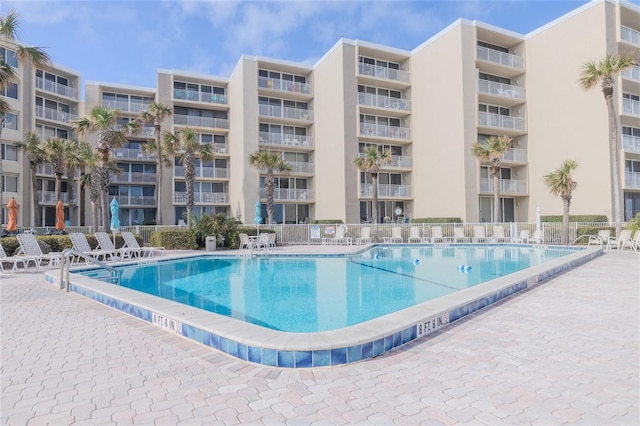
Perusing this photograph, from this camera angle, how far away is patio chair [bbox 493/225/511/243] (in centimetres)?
2089

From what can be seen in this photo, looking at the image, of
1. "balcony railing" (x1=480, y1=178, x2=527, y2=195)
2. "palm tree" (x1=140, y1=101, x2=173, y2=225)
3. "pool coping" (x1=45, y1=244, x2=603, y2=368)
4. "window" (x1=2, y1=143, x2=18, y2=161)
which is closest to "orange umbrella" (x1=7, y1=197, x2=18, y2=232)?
"pool coping" (x1=45, y1=244, x2=603, y2=368)

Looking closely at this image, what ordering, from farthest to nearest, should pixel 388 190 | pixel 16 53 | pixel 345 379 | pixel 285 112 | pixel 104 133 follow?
1. pixel 285 112
2. pixel 388 190
3. pixel 104 133
4. pixel 16 53
5. pixel 345 379

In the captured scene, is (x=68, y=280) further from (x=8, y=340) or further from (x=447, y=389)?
(x=447, y=389)

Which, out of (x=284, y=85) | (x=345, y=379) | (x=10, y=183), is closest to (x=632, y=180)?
(x=284, y=85)

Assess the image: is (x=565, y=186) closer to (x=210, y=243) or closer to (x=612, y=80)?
(x=612, y=80)

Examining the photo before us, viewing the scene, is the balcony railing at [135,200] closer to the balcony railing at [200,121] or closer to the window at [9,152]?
the window at [9,152]

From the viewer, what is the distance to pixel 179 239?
1873cm

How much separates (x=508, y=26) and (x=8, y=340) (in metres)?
30.8

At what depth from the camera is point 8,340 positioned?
4695 millimetres

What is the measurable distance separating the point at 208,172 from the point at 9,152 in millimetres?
12636

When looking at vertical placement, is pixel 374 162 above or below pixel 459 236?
above

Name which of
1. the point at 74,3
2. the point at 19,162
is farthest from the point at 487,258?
the point at 19,162

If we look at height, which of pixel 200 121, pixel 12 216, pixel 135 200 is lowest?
pixel 12 216

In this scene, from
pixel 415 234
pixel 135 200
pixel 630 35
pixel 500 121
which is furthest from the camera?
pixel 135 200
